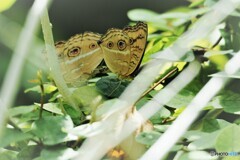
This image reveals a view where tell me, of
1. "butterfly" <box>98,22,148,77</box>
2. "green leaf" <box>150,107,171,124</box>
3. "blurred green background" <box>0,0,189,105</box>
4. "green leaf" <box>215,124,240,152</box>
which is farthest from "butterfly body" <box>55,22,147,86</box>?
"blurred green background" <box>0,0,189,105</box>

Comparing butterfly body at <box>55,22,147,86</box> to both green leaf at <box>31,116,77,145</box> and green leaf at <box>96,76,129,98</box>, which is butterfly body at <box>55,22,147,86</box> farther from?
green leaf at <box>31,116,77,145</box>

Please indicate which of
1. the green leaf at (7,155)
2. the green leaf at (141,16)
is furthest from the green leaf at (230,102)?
the green leaf at (141,16)

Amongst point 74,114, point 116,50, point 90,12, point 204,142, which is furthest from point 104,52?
point 90,12

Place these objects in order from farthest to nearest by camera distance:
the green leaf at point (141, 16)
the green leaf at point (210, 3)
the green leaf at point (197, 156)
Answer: the green leaf at point (141, 16), the green leaf at point (210, 3), the green leaf at point (197, 156)

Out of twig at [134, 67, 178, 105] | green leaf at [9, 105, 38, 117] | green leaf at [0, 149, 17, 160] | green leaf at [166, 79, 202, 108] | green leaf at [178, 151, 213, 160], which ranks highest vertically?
green leaf at [9, 105, 38, 117]

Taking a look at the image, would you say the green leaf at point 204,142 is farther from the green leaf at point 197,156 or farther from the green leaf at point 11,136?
the green leaf at point 11,136

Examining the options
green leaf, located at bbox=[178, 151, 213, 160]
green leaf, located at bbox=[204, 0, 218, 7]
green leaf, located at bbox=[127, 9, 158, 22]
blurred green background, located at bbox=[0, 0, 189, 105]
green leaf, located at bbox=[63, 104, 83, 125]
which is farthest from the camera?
blurred green background, located at bbox=[0, 0, 189, 105]

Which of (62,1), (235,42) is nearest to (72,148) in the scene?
(235,42)
